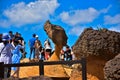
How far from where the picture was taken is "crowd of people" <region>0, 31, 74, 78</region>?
37.5 feet

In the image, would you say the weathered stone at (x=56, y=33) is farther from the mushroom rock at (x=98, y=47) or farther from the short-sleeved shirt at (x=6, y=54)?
the mushroom rock at (x=98, y=47)

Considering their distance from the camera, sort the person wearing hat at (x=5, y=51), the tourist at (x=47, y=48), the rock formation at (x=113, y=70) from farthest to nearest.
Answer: the tourist at (x=47, y=48), the person wearing hat at (x=5, y=51), the rock formation at (x=113, y=70)

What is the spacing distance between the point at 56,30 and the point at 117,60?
11.6 meters

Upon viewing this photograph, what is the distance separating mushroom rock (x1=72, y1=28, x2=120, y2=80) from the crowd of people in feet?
6.68

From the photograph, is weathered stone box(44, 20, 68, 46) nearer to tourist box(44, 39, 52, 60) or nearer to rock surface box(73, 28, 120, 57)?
tourist box(44, 39, 52, 60)

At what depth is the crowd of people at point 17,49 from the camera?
37.5 ft

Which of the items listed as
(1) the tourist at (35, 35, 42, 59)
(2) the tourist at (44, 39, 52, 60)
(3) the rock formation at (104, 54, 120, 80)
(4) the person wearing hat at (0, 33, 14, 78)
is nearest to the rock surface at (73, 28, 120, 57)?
(4) the person wearing hat at (0, 33, 14, 78)

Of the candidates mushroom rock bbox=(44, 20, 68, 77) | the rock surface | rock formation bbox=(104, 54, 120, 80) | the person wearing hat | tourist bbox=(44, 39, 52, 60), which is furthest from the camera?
tourist bbox=(44, 39, 52, 60)

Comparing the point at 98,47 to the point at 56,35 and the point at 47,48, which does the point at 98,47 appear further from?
the point at 47,48

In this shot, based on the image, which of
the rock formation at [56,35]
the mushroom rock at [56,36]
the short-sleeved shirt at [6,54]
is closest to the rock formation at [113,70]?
the short-sleeved shirt at [6,54]

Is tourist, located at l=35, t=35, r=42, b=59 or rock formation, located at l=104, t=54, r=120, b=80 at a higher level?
tourist, located at l=35, t=35, r=42, b=59

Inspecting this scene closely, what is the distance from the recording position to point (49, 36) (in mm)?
18688

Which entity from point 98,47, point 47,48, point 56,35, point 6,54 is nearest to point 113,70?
point 98,47

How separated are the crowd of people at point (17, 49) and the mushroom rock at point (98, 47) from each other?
2037 millimetres
